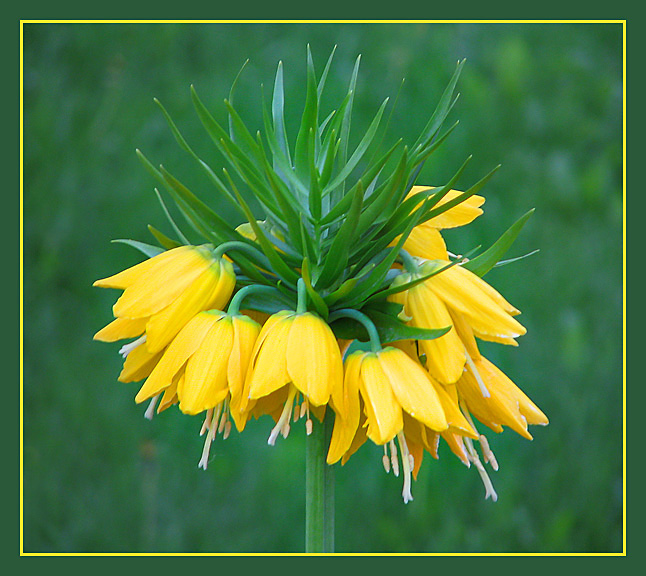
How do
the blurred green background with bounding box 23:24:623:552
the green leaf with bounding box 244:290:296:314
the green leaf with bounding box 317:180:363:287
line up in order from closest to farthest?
1. the green leaf with bounding box 317:180:363:287
2. the green leaf with bounding box 244:290:296:314
3. the blurred green background with bounding box 23:24:623:552

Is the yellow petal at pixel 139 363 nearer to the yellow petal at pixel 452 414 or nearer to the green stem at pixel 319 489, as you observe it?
the green stem at pixel 319 489

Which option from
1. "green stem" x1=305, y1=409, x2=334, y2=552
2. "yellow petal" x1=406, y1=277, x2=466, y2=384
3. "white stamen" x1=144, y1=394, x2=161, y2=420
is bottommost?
"green stem" x1=305, y1=409, x2=334, y2=552

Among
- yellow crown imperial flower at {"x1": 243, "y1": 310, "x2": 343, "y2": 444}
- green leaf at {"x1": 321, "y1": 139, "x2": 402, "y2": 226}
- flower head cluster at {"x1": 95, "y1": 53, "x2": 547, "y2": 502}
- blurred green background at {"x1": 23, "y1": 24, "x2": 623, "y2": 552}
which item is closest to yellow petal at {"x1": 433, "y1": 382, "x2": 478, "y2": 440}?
flower head cluster at {"x1": 95, "y1": 53, "x2": 547, "y2": 502}

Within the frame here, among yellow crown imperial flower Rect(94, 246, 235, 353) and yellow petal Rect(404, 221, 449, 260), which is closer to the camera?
yellow crown imperial flower Rect(94, 246, 235, 353)

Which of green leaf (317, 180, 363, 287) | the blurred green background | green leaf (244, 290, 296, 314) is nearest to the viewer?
green leaf (317, 180, 363, 287)

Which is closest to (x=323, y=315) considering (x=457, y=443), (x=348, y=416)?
Result: (x=348, y=416)

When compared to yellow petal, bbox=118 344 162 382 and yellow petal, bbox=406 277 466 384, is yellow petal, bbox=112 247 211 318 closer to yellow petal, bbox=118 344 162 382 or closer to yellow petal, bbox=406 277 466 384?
yellow petal, bbox=118 344 162 382

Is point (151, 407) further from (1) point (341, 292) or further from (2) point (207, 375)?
(1) point (341, 292)

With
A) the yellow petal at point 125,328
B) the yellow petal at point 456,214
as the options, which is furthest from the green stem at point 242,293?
the yellow petal at point 456,214
